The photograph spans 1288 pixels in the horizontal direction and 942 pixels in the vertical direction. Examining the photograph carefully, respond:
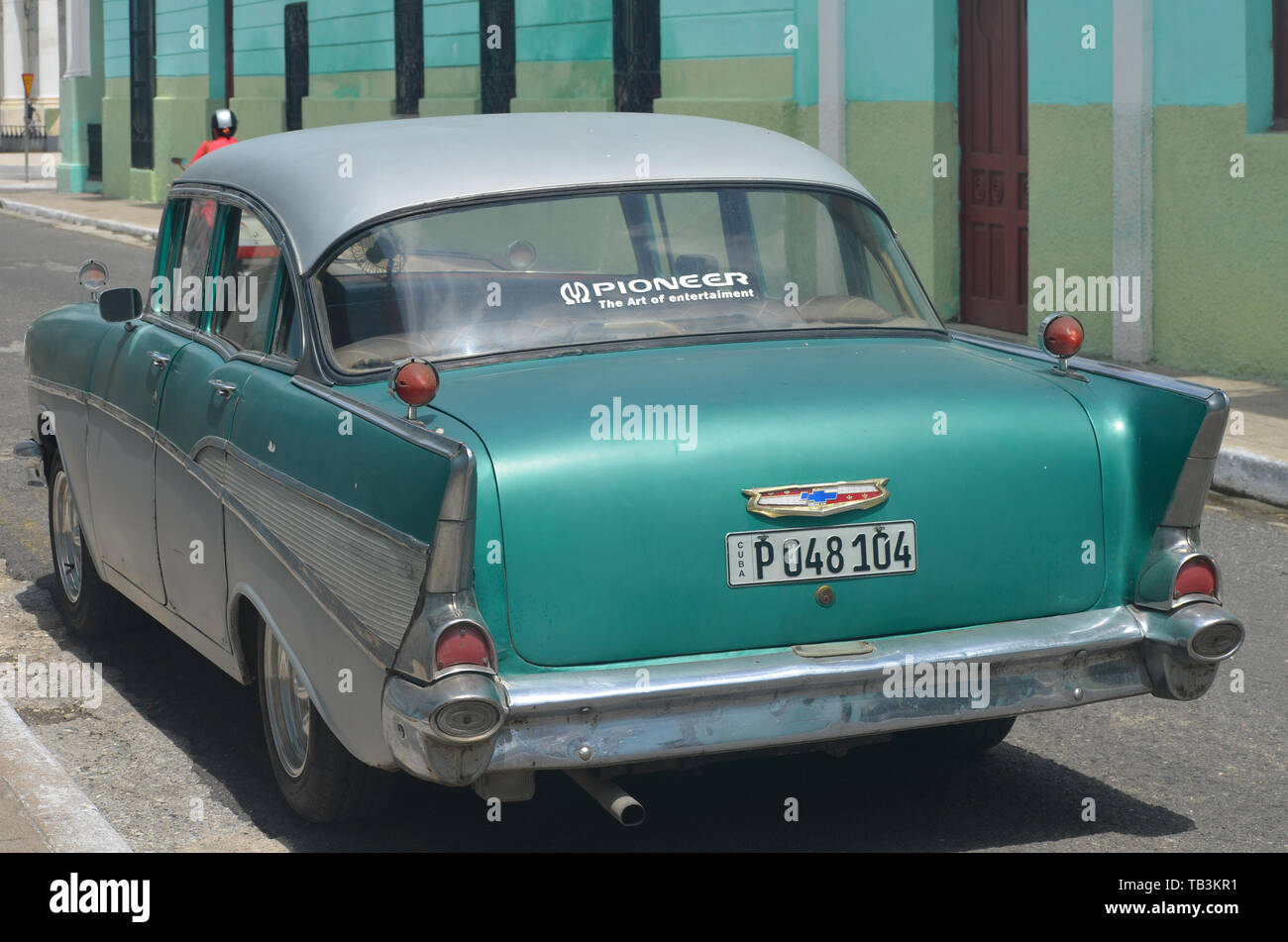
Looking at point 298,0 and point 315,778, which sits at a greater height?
point 298,0

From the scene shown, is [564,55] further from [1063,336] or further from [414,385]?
[414,385]

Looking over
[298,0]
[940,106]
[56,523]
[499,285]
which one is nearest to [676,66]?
[940,106]

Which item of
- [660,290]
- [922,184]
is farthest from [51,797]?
[922,184]

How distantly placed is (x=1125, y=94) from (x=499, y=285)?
881cm

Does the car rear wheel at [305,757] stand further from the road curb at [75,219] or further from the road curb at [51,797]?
the road curb at [75,219]

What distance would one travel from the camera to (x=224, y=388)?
503 centimetres

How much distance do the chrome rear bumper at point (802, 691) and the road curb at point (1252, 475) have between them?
188 inches

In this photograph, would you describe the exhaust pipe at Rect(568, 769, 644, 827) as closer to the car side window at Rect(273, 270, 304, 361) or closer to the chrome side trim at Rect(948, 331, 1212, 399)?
the car side window at Rect(273, 270, 304, 361)

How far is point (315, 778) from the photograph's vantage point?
180 inches

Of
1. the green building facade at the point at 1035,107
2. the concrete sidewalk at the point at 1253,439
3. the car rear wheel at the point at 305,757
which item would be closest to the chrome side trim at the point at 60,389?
the car rear wheel at the point at 305,757

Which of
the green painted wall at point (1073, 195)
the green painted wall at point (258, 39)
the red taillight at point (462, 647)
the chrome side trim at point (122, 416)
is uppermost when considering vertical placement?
the green painted wall at point (258, 39)

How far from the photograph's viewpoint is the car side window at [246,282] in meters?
5.18

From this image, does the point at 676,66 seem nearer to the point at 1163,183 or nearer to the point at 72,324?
the point at 1163,183

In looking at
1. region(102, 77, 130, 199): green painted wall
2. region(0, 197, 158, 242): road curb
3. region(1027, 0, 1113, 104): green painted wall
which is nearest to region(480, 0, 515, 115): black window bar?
region(0, 197, 158, 242): road curb
